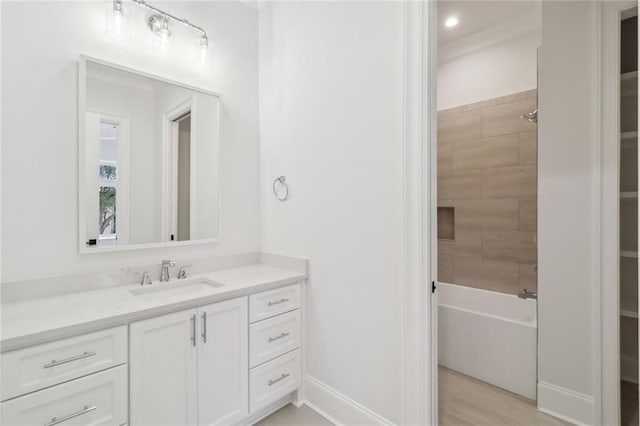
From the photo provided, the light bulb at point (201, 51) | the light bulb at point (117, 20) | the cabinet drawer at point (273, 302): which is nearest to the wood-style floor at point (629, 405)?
the cabinet drawer at point (273, 302)

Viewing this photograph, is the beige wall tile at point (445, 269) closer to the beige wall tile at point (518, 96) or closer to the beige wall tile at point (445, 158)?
the beige wall tile at point (445, 158)

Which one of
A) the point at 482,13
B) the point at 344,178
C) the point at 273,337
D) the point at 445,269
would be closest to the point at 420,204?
the point at 344,178

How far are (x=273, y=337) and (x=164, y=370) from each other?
24.1 inches

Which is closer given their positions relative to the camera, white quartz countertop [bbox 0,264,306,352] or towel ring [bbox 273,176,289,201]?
white quartz countertop [bbox 0,264,306,352]

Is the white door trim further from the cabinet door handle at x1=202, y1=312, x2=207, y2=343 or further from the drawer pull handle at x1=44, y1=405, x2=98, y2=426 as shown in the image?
the drawer pull handle at x1=44, y1=405, x2=98, y2=426

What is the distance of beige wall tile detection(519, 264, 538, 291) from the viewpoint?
99.3 inches

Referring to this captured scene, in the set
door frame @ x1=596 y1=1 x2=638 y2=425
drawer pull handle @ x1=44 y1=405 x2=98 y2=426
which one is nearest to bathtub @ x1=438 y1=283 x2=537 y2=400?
door frame @ x1=596 y1=1 x2=638 y2=425

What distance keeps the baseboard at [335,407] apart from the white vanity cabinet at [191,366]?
17.9 inches

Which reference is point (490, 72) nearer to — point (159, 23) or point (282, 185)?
point (282, 185)

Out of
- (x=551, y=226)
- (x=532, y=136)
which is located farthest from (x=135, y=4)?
(x=532, y=136)

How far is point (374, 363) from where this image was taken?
1.66m

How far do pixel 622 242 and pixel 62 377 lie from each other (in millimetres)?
2863

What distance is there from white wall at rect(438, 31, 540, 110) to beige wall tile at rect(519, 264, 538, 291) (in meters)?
1.48

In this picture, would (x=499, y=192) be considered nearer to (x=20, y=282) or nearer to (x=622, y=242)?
(x=622, y=242)
